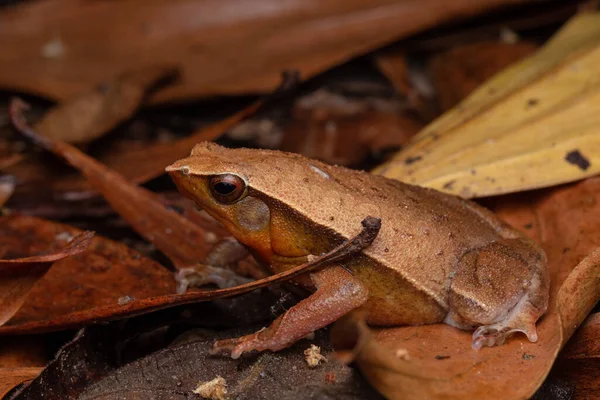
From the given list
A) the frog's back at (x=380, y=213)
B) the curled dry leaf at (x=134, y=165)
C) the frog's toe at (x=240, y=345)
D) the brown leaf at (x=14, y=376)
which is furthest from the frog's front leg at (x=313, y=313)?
the curled dry leaf at (x=134, y=165)

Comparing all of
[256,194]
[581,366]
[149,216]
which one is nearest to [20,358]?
[149,216]

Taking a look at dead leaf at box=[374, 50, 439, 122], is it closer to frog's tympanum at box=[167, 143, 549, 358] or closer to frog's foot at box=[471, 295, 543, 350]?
frog's tympanum at box=[167, 143, 549, 358]

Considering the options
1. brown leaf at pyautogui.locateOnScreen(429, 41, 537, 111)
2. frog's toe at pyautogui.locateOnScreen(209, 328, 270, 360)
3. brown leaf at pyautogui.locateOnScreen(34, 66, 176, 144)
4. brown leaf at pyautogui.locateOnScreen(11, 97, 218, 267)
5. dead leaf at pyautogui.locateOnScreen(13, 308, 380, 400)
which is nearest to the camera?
dead leaf at pyautogui.locateOnScreen(13, 308, 380, 400)

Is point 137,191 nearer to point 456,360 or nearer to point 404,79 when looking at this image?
point 456,360

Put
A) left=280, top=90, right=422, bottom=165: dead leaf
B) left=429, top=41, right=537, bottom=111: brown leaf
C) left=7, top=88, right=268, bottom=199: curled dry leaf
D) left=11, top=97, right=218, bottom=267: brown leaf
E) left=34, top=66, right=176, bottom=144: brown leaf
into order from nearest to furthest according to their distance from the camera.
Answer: left=11, top=97, right=218, bottom=267: brown leaf < left=7, top=88, right=268, bottom=199: curled dry leaf < left=34, top=66, right=176, bottom=144: brown leaf < left=280, top=90, right=422, bottom=165: dead leaf < left=429, top=41, right=537, bottom=111: brown leaf

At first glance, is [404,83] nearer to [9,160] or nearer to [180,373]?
[9,160]

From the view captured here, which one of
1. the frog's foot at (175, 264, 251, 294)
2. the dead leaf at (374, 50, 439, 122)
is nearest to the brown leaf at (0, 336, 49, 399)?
the frog's foot at (175, 264, 251, 294)
